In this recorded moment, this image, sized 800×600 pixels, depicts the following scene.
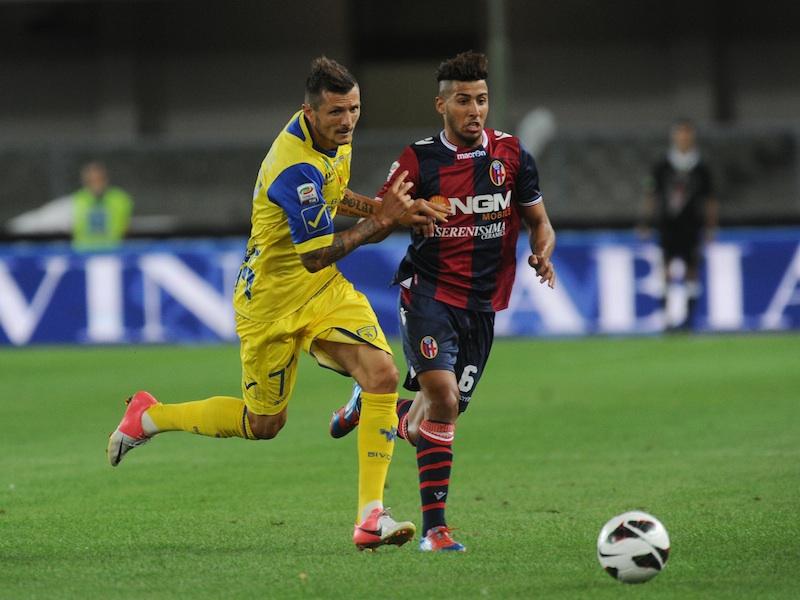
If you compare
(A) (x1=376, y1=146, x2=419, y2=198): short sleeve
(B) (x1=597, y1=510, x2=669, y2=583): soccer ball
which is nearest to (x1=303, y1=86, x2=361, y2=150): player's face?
(A) (x1=376, y1=146, x2=419, y2=198): short sleeve

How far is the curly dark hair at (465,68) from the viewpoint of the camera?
708 cm

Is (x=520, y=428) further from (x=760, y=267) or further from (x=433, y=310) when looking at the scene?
(x=760, y=267)

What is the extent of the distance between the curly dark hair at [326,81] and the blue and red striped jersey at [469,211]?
1.67ft

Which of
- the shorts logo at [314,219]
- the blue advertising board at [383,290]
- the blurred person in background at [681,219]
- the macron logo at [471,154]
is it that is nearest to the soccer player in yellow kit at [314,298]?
the shorts logo at [314,219]

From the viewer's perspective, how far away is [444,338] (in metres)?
7.12

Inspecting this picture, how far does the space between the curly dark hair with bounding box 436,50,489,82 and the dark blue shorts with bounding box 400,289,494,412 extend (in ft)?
3.27

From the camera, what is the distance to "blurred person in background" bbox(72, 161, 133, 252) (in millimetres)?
18812

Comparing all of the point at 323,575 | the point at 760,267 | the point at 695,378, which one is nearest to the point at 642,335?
the point at 760,267

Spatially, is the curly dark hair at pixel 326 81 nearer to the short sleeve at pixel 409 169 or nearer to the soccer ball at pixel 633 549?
the short sleeve at pixel 409 169

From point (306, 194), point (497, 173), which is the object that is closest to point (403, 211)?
point (306, 194)

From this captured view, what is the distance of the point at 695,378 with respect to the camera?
45.7ft

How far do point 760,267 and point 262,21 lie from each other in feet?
37.9

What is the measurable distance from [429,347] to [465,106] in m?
1.08

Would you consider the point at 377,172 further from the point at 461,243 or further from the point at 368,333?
the point at 368,333
